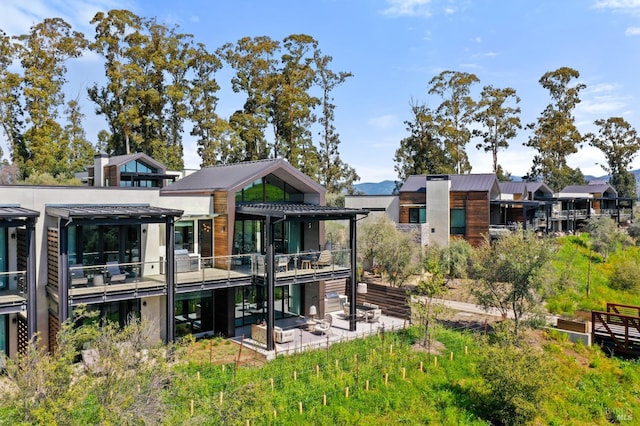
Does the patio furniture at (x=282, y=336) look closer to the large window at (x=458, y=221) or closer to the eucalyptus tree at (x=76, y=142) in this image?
the large window at (x=458, y=221)

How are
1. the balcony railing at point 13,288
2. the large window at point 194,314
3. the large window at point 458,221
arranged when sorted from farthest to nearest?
the large window at point 458,221 → the large window at point 194,314 → the balcony railing at point 13,288

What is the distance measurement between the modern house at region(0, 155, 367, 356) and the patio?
0.51 metres

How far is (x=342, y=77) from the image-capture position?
49344mm

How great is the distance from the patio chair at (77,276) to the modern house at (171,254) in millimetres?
43

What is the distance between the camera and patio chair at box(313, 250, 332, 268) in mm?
19094

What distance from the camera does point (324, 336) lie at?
18125 millimetres

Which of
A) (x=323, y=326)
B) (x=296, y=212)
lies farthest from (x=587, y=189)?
(x=296, y=212)

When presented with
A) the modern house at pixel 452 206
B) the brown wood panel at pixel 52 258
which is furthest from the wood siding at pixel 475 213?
the brown wood panel at pixel 52 258

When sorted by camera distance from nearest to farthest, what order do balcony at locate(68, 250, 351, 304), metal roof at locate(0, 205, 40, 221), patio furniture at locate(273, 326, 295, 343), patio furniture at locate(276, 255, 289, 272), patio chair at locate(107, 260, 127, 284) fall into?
metal roof at locate(0, 205, 40, 221), balcony at locate(68, 250, 351, 304), patio chair at locate(107, 260, 127, 284), patio furniture at locate(273, 326, 295, 343), patio furniture at locate(276, 255, 289, 272)

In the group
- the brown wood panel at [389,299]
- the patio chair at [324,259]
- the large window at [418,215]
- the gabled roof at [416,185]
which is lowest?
the brown wood panel at [389,299]

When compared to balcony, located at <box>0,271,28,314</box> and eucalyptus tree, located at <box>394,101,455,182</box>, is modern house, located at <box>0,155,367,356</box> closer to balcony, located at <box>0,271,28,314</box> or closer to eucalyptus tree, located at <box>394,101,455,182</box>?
balcony, located at <box>0,271,28,314</box>

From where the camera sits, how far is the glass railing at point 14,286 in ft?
44.7

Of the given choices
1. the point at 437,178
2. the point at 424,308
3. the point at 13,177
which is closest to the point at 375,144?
the point at 437,178

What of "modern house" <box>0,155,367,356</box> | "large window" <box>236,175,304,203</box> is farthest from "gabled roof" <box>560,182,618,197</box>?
"modern house" <box>0,155,367,356</box>
